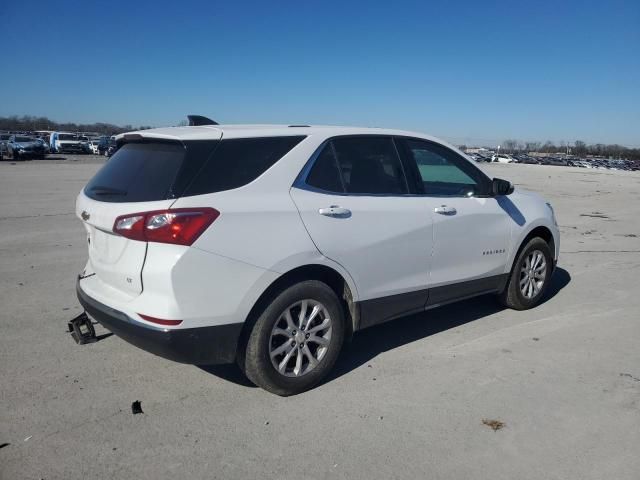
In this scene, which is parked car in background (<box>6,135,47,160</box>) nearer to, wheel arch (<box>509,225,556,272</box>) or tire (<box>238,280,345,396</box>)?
wheel arch (<box>509,225,556,272</box>)

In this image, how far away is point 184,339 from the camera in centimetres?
311

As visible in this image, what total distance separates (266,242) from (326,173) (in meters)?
0.79

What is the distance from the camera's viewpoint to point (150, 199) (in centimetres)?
315

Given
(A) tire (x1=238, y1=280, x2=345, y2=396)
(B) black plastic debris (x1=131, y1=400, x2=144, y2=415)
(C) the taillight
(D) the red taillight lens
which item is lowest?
(B) black plastic debris (x1=131, y1=400, x2=144, y2=415)

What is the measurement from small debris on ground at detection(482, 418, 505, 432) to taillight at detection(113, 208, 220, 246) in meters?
2.11

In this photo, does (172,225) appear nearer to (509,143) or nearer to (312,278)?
(312,278)

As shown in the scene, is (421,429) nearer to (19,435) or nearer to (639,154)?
(19,435)

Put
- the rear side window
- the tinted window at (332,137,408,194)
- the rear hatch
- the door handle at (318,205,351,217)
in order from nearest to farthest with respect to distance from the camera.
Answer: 1. the rear hatch
2. the door handle at (318,205,351,217)
3. the rear side window
4. the tinted window at (332,137,408,194)

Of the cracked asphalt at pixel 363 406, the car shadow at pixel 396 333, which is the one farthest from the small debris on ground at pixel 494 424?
the car shadow at pixel 396 333

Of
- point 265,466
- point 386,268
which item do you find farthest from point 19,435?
point 386,268

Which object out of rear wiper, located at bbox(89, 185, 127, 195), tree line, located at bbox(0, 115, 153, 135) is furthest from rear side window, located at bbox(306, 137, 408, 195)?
tree line, located at bbox(0, 115, 153, 135)

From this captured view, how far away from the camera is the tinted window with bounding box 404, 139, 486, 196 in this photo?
15.0 ft

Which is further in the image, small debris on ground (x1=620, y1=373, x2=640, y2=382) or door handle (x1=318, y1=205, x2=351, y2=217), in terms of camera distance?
small debris on ground (x1=620, y1=373, x2=640, y2=382)

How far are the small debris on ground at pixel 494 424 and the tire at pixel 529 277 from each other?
2277 millimetres
